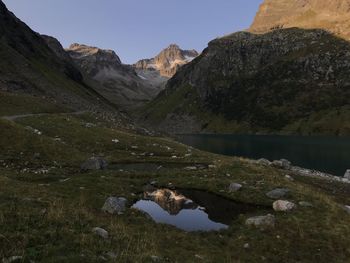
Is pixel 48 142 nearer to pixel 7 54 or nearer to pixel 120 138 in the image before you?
pixel 120 138

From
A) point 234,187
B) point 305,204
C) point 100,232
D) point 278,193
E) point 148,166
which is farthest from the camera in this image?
point 148,166

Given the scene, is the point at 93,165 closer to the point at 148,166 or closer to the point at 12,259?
the point at 148,166

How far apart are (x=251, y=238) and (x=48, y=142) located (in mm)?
29281

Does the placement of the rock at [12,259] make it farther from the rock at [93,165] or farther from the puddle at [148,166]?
the puddle at [148,166]

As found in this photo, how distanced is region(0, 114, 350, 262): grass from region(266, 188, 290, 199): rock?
66 centimetres

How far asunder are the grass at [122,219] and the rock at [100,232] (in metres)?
0.32

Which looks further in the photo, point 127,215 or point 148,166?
point 148,166

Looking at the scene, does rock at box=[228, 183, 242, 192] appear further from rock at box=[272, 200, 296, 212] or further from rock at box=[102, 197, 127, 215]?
rock at box=[102, 197, 127, 215]

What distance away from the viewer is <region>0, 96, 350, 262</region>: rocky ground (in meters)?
16.1

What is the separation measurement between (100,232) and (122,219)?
6.06 meters

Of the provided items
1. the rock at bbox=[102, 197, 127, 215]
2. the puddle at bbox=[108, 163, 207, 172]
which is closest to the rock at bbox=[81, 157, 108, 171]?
the puddle at bbox=[108, 163, 207, 172]

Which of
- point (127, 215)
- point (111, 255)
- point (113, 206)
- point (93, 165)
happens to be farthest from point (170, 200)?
point (111, 255)

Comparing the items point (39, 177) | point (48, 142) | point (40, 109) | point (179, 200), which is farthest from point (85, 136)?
point (40, 109)

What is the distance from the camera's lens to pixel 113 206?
1017 inches
